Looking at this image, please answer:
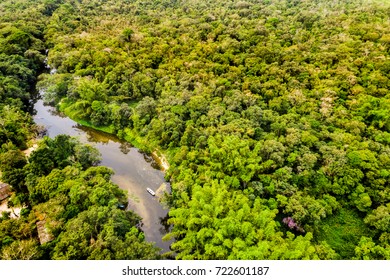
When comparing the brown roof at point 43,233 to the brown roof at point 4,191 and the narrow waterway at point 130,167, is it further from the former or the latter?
the narrow waterway at point 130,167

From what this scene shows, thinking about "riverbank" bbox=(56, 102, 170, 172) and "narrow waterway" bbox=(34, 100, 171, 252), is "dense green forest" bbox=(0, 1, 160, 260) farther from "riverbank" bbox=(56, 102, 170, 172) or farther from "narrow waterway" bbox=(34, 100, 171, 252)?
"riverbank" bbox=(56, 102, 170, 172)

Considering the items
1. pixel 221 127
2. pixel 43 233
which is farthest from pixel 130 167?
pixel 43 233

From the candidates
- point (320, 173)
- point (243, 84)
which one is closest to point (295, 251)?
point (320, 173)

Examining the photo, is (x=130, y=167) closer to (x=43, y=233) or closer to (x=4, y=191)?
(x=4, y=191)

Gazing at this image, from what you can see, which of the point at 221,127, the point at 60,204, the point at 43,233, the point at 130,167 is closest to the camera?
the point at 43,233

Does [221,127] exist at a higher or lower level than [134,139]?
higher

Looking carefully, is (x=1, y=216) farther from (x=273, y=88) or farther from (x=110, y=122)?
(x=273, y=88)

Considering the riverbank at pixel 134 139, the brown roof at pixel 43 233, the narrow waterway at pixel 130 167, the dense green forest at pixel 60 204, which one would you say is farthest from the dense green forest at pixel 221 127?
the narrow waterway at pixel 130 167
